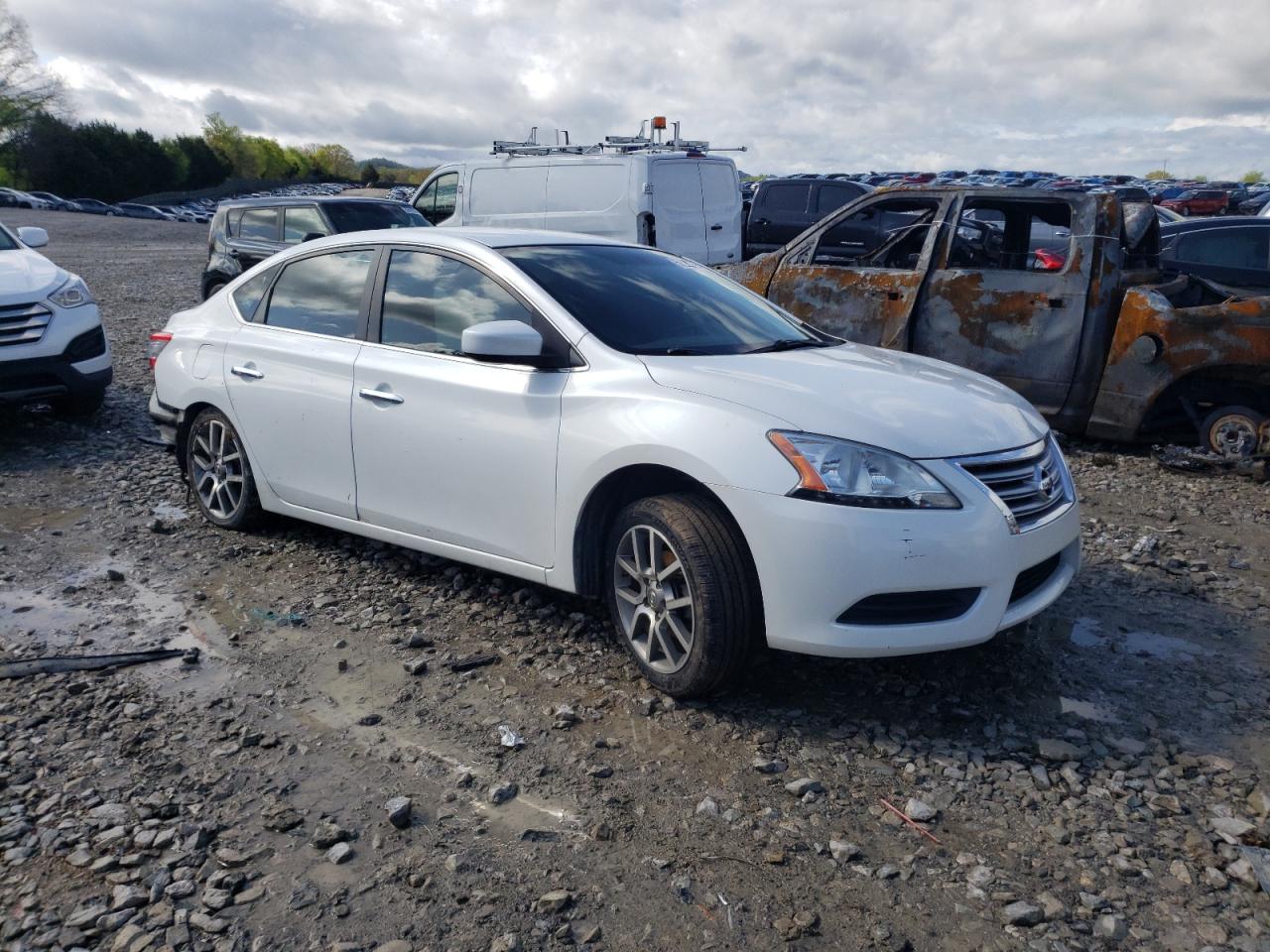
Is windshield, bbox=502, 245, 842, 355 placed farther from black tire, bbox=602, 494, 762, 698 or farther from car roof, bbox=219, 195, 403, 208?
car roof, bbox=219, 195, 403, 208

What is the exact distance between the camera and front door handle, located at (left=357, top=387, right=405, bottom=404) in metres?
4.52

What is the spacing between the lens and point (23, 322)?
761 centimetres

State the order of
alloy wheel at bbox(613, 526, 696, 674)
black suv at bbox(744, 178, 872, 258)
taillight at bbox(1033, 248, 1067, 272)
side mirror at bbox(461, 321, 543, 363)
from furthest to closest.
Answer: black suv at bbox(744, 178, 872, 258)
taillight at bbox(1033, 248, 1067, 272)
side mirror at bbox(461, 321, 543, 363)
alloy wheel at bbox(613, 526, 696, 674)

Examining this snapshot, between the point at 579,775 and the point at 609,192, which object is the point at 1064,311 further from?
the point at 609,192

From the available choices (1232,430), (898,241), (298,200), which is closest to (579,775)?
(1232,430)

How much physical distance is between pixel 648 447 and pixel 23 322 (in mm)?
5970

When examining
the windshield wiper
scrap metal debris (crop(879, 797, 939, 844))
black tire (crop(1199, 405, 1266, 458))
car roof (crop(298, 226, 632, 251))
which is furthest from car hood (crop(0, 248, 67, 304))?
black tire (crop(1199, 405, 1266, 458))

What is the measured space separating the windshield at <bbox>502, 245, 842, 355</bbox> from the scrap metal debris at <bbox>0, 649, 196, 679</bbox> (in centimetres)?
212

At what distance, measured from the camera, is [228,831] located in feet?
9.90

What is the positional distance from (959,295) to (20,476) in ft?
21.1

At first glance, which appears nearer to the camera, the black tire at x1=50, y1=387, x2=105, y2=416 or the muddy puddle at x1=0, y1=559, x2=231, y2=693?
the muddy puddle at x1=0, y1=559, x2=231, y2=693

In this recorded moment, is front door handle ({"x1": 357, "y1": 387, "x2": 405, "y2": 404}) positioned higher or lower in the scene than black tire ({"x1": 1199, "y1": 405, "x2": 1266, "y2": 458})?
higher

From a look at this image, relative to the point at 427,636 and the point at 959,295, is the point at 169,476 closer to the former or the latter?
the point at 427,636

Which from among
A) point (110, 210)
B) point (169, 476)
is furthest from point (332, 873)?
point (110, 210)
